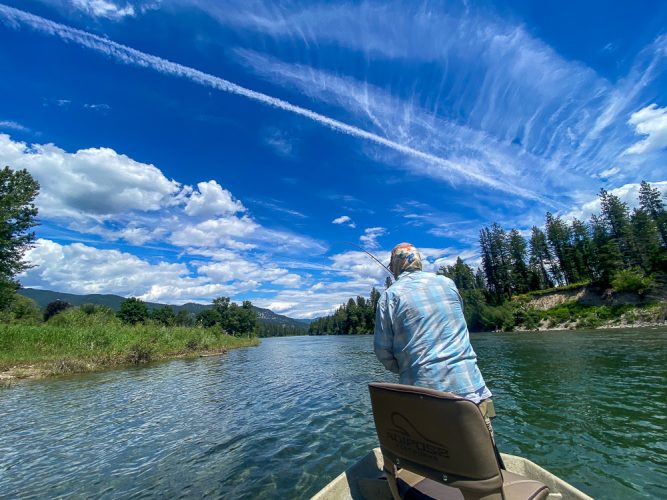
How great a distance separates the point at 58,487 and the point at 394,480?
779 cm

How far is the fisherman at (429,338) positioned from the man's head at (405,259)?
0.29 meters

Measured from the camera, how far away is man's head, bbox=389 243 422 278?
3877 mm

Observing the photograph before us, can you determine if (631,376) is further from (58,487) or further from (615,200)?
(615,200)

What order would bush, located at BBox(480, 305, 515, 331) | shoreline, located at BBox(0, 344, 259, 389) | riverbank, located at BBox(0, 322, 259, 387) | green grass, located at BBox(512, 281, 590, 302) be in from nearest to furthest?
shoreline, located at BBox(0, 344, 259, 389)
riverbank, located at BBox(0, 322, 259, 387)
green grass, located at BBox(512, 281, 590, 302)
bush, located at BBox(480, 305, 515, 331)

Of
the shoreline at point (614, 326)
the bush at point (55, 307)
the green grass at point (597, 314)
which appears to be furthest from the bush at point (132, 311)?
the green grass at point (597, 314)

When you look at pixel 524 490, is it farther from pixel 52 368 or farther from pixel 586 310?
pixel 586 310

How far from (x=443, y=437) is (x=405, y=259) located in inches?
79.3

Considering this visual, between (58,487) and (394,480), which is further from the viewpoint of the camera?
(58,487)

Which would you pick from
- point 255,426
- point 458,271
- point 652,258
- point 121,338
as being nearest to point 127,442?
point 255,426

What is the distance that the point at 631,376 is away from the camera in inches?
573

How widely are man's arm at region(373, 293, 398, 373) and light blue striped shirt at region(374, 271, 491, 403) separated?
1 centimetres

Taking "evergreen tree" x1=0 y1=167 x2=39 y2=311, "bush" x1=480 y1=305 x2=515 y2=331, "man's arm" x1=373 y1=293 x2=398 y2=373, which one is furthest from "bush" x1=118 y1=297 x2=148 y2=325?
"man's arm" x1=373 y1=293 x2=398 y2=373

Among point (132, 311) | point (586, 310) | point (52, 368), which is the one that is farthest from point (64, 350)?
point (132, 311)

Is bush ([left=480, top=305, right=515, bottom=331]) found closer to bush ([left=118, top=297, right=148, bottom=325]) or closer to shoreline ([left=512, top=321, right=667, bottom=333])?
shoreline ([left=512, top=321, right=667, bottom=333])
